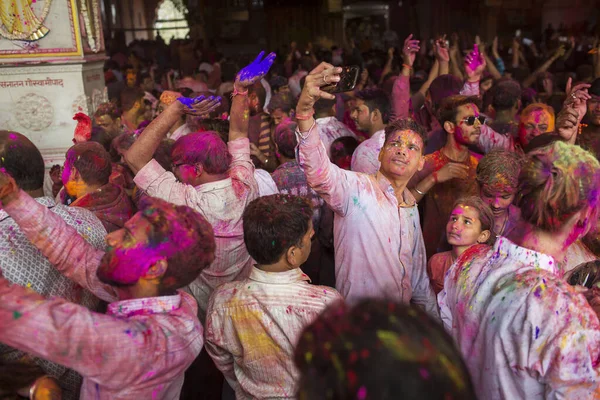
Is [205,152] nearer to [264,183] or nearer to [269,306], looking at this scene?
[264,183]

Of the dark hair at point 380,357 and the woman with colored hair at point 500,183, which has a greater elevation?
the dark hair at point 380,357

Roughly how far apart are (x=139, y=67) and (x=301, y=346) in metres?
10.7

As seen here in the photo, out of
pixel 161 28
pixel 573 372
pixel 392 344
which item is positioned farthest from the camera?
pixel 161 28

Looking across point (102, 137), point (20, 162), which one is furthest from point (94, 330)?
point (102, 137)

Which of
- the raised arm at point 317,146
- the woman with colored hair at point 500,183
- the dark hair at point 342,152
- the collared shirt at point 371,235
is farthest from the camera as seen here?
the dark hair at point 342,152

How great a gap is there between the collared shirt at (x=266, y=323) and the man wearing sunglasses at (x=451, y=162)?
160 cm

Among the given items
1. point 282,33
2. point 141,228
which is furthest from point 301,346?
point 282,33

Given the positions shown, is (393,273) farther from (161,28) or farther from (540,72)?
(161,28)

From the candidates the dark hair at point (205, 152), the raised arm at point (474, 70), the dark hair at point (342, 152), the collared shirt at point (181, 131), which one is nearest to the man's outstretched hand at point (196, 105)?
the dark hair at point (205, 152)

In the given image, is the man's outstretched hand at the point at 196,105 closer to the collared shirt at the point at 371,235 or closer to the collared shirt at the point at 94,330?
the collared shirt at the point at 371,235

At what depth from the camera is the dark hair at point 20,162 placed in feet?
7.27

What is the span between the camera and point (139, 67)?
11.0m

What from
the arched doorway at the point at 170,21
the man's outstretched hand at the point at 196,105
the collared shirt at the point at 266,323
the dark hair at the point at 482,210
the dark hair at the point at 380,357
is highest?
the arched doorway at the point at 170,21

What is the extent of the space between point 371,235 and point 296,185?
3.62 feet
